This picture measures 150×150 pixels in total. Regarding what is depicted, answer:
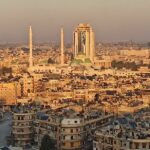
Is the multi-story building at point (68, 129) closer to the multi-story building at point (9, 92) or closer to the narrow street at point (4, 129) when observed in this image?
the narrow street at point (4, 129)

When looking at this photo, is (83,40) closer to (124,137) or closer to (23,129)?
(23,129)

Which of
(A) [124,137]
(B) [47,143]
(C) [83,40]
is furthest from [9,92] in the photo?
(C) [83,40]

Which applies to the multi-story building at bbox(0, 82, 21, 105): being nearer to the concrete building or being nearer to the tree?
the tree

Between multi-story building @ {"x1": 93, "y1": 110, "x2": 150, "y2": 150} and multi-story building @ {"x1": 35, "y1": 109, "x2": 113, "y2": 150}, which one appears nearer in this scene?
multi-story building @ {"x1": 93, "y1": 110, "x2": 150, "y2": 150}

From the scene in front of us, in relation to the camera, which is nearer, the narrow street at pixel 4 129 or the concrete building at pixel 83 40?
the narrow street at pixel 4 129

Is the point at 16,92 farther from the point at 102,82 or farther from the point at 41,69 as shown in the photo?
the point at 41,69

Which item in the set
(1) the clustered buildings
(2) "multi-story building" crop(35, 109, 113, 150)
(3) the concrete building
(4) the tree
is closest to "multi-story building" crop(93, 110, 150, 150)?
(1) the clustered buildings

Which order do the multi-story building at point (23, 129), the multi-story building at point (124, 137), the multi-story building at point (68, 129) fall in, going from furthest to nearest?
1. the multi-story building at point (23, 129)
2. the multi-story building at point (68, 129)
3. the multi-story building at point (124, 137)

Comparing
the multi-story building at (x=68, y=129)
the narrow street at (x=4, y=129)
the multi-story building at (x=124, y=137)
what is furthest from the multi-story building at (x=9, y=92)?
the multi-story building at (x=124, y=137)

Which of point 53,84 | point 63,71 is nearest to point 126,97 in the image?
point 53,84
